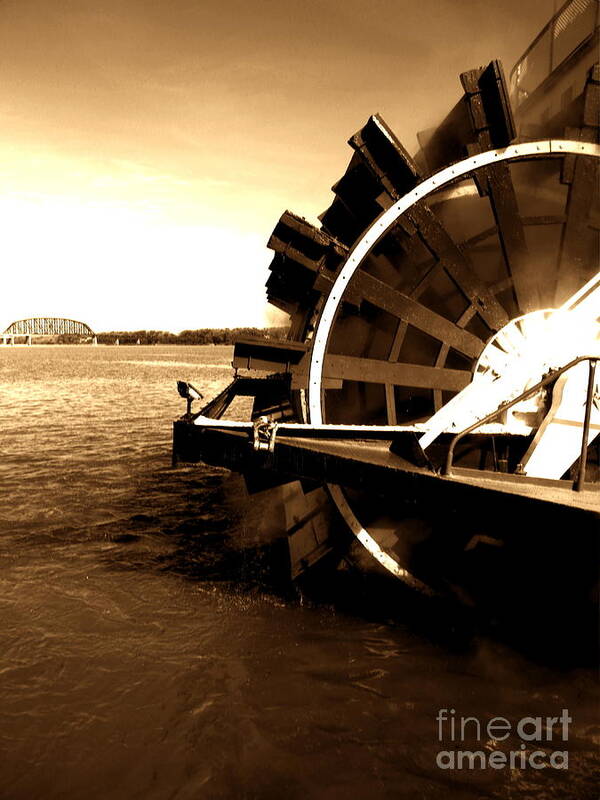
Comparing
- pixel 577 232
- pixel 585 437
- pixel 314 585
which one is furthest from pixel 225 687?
pixel 577 232

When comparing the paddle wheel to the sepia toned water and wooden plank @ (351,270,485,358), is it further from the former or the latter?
the sepia toned water

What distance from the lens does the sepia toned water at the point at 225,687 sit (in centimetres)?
291

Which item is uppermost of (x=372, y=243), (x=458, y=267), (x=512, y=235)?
(x=512, y=235)

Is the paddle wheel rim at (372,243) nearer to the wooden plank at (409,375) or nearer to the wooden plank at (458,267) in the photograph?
the wooden plank at (458,267)

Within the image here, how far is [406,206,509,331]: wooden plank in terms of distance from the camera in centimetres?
485

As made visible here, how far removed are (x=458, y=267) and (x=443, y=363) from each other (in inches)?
35.2

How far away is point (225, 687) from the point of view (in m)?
3.64

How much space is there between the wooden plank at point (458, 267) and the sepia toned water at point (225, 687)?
2.47 m

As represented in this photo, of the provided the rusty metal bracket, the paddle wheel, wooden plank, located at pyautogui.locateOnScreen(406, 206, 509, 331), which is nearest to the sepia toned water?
the paddle wheel

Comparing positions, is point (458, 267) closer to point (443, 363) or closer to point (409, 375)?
point (443, 363)

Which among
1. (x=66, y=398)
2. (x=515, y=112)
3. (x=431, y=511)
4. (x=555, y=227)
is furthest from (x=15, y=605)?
(x=66, y=398)

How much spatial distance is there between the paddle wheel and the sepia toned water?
2.25 ft

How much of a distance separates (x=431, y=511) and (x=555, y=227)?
409 cm

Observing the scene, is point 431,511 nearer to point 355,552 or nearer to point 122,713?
point 355,552
